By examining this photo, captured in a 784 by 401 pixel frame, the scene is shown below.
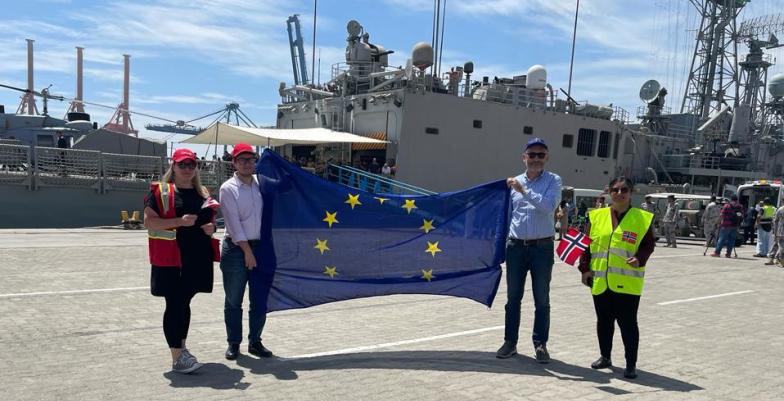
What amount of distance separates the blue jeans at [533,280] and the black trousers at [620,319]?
1.49 feet

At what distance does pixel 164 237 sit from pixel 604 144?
1247 inches

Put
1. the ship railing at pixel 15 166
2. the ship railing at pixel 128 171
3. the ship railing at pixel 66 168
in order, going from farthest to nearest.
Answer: the ship railing at pixel 128 171
the ship railing at pixel 66 168
the ship railing at pixel 15 166

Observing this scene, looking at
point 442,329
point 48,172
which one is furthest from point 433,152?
point 442,329

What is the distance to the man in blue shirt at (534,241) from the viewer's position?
17.5 feet

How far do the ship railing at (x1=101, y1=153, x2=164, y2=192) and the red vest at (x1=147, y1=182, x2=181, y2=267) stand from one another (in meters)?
16.8

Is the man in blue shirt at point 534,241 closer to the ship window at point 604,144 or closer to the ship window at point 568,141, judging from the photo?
Result: the ship window at point 568,141

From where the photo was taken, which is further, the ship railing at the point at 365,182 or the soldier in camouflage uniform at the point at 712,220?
the ship railing at the point at 365,182

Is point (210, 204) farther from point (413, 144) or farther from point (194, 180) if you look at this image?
point (413, 144)

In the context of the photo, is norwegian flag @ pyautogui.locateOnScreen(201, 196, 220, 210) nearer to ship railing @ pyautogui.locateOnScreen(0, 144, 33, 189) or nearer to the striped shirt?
the striped shirt

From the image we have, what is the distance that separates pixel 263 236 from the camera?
17.6ft

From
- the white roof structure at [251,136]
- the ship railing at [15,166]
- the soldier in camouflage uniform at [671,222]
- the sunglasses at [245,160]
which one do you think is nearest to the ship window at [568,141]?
the soldier in camouflage uniform at [671,222]

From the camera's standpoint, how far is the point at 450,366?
5273mm

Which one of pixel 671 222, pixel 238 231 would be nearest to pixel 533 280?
pixel 238 231

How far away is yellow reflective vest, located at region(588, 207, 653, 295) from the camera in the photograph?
5.01 meters
